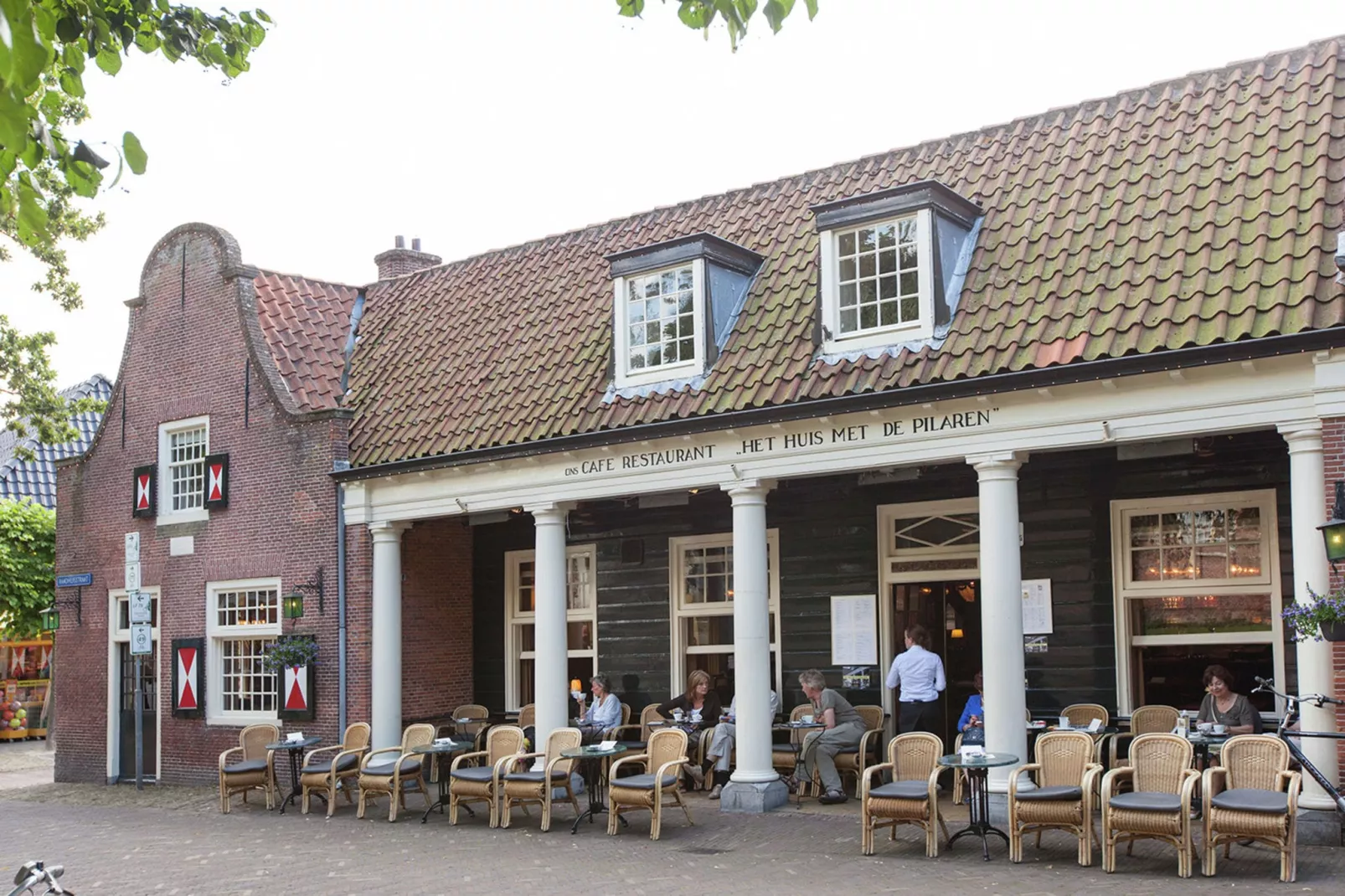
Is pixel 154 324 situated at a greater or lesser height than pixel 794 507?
greater

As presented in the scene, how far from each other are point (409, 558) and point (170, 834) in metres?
4.77

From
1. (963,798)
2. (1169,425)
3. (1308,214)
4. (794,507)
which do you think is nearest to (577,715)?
(794,507)

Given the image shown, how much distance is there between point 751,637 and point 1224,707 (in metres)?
4.29

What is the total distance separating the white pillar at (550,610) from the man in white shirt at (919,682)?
3.74m

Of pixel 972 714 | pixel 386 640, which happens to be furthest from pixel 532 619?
pixel 972 714

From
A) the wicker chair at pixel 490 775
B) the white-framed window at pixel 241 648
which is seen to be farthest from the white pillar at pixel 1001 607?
the white-framed window at pixel 241 648

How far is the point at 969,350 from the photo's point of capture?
11898mm

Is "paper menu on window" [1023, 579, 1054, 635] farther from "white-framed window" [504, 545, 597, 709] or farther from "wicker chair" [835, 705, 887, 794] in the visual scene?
"white-framed window" [504, 545, 597, 709]

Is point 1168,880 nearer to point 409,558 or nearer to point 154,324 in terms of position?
point 409,558

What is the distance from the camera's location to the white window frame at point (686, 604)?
52.2 ft

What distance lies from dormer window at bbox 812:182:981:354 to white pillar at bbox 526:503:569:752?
3854 mm

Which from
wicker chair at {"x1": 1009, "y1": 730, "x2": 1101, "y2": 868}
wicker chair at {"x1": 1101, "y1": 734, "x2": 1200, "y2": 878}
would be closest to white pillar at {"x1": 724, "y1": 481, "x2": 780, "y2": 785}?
wicker chair at {"x1": 1009, "y1": 730, "x2": 1101, "y2": 868}

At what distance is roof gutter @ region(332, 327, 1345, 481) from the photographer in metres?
10.1

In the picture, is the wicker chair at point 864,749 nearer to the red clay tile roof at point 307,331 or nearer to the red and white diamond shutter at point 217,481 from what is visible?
the red clay tile roof at point 307,331
